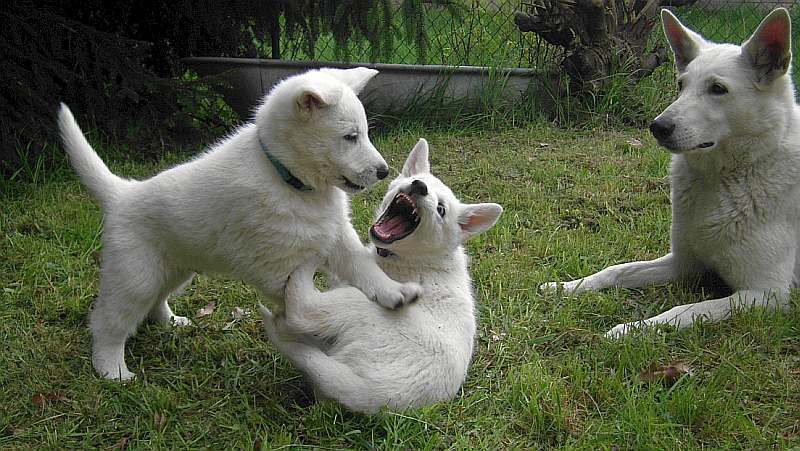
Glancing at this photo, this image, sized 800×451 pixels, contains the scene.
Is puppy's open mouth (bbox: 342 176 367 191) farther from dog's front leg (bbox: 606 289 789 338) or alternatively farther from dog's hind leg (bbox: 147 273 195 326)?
dog's front leg (bbox: 606 289 789 338)

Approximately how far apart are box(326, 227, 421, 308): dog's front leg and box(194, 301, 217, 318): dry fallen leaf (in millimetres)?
903

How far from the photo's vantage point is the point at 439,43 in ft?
23.2

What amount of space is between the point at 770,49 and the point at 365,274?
7.13ft

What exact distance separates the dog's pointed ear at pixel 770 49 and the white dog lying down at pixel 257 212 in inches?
72.8

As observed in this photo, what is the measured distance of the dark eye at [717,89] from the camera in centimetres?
367

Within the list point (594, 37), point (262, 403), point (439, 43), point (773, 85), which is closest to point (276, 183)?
point (262, 403)

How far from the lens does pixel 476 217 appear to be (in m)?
3.54

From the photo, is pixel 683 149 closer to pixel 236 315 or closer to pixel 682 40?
pixel 682 40

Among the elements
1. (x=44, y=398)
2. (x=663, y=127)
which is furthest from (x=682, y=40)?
(x=44, y=398)

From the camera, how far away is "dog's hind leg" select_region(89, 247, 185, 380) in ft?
10.6

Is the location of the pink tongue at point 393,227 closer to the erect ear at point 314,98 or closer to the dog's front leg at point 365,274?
the dog's front leg at point 365,274

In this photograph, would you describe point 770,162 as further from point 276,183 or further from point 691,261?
point 276,183

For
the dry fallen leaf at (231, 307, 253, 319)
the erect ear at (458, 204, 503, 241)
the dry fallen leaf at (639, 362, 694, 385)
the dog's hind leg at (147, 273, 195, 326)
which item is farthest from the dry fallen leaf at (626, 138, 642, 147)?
the dog's hind leg at (147, 273, 195, 326)

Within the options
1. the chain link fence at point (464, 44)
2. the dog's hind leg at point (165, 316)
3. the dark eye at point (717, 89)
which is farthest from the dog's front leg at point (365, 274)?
the chain link fence at point (464, 44)
